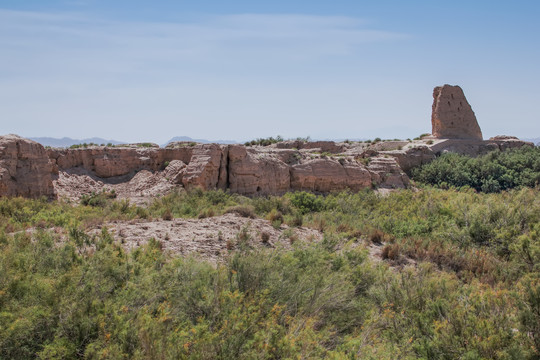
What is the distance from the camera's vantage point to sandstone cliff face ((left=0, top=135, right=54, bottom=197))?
13.1 metres

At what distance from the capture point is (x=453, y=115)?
91.5 ft

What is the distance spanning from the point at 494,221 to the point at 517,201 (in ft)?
5.08

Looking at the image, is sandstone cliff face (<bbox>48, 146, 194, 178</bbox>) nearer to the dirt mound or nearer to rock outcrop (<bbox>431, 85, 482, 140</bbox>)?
the dirt mound

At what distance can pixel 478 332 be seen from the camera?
15.1 feet

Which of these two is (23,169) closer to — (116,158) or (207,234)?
(116,158)

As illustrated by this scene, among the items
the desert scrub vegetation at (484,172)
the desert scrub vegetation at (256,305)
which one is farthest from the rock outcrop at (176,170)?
the desert scrub vegetation at (256,305)

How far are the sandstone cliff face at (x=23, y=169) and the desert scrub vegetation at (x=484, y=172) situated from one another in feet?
59.8

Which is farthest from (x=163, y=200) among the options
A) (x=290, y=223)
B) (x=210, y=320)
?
(x=210, y=320)

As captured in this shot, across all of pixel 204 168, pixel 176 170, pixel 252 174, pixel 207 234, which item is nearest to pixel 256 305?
pixel 207 234

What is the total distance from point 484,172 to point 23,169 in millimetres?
22142

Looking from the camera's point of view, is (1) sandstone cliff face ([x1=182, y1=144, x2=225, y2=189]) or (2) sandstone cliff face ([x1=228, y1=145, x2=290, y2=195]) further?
(2) sandstone cliff face ([x1=228, y1=145, x2=290, y2=195])

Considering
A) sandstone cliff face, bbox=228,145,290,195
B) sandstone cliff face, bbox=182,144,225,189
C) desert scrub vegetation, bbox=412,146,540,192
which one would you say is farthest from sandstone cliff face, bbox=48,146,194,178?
desert scrub vegetation, bbox=412,146,540,192

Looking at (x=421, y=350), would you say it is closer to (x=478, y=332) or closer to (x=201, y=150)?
(x=478, y=332)

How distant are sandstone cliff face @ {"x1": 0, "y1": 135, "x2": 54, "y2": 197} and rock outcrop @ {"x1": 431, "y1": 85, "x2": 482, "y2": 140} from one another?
2356 cm
